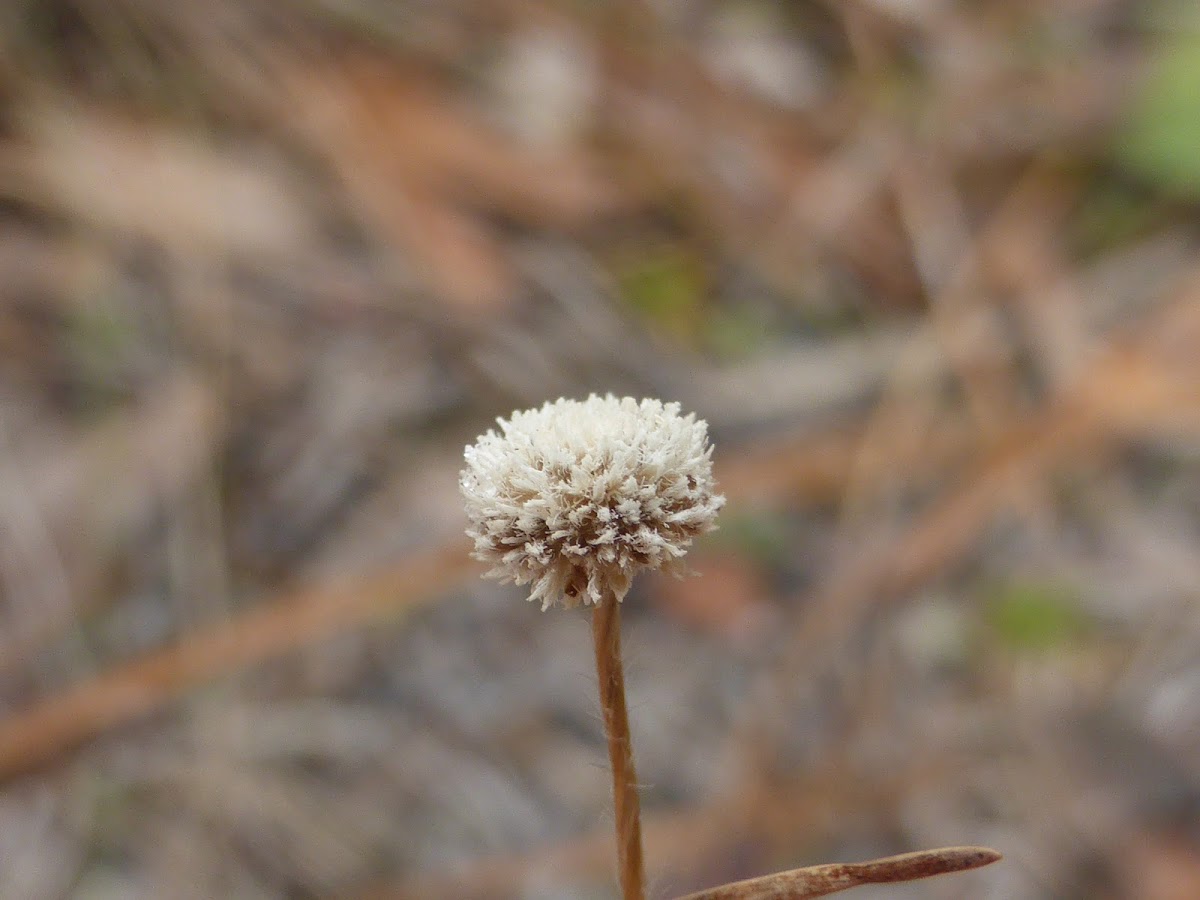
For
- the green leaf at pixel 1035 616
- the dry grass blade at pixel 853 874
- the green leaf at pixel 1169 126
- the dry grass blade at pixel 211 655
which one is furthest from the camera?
the green leaf at pixel 1169 126

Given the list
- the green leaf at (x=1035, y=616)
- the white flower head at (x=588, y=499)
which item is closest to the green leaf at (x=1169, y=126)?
the green leaf at (x=1035, y=616)

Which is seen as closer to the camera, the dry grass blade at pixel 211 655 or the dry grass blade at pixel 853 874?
the dry grass blade at pixel 853 874

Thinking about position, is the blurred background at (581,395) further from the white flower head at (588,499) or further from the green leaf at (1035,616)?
the white flower head at (588,499)

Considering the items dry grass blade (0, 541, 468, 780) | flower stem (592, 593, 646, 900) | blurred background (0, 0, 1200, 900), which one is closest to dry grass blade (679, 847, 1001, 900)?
flower stem (592, 593, 646, 900)

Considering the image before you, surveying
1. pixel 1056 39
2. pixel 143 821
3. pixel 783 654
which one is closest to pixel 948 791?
pixel 783 654

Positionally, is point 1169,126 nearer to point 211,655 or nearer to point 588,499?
point 211,655

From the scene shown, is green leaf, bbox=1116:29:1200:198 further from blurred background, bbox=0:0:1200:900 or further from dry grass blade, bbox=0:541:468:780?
dry grass blade, bbox=0:541:468:780

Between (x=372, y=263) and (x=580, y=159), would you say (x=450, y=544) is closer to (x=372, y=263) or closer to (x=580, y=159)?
(x=372, y=263)
